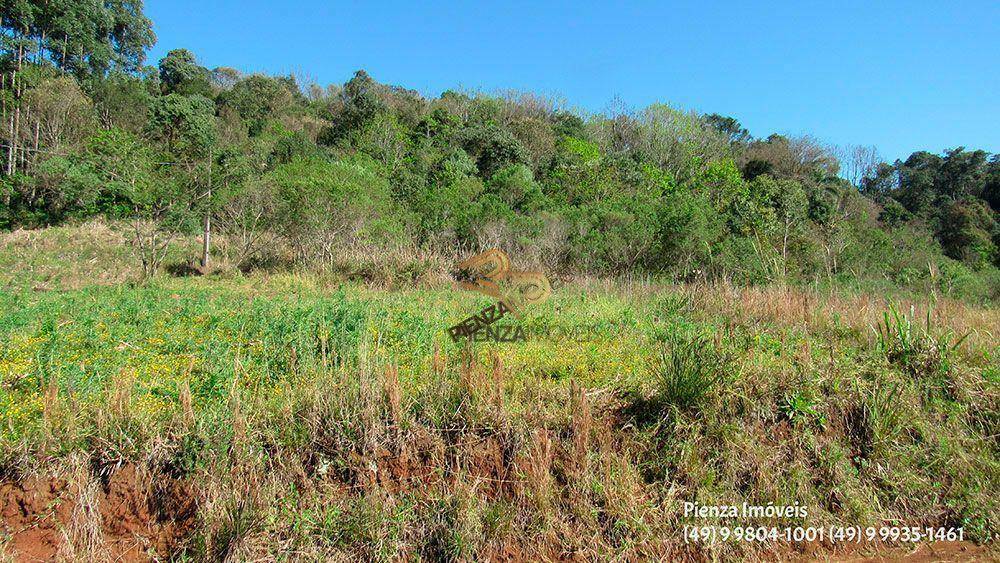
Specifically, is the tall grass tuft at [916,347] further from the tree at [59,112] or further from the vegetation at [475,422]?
the tree at [59,112]

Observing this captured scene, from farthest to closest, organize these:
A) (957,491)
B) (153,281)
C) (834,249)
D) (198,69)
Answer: (198,69) → (834,249) → (153,281) → (957,491)

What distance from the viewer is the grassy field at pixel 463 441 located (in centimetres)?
304

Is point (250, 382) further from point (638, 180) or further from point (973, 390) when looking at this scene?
point (638, 180)

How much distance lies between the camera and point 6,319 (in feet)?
18.0

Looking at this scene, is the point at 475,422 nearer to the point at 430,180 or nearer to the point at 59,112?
the point at 430,180

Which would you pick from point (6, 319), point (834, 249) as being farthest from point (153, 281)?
point (834, 249)

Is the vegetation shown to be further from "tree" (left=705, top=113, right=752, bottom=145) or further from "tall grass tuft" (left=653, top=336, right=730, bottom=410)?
"tree" (left=705, top=113, right=752, bottom=145)

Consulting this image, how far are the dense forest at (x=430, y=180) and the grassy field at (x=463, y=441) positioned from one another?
377 centimetres

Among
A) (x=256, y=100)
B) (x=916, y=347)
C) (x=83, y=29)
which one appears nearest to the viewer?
(x=916, y=347)

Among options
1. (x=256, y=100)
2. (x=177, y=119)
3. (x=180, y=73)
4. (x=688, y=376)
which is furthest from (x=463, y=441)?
(x=180, y=73)

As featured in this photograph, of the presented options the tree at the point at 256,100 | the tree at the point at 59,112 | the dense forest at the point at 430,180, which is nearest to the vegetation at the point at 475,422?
the dense forest at the point at 430,180

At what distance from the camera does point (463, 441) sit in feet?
11.5

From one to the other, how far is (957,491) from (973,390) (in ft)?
3.50

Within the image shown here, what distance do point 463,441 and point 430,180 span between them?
21.3 metres
